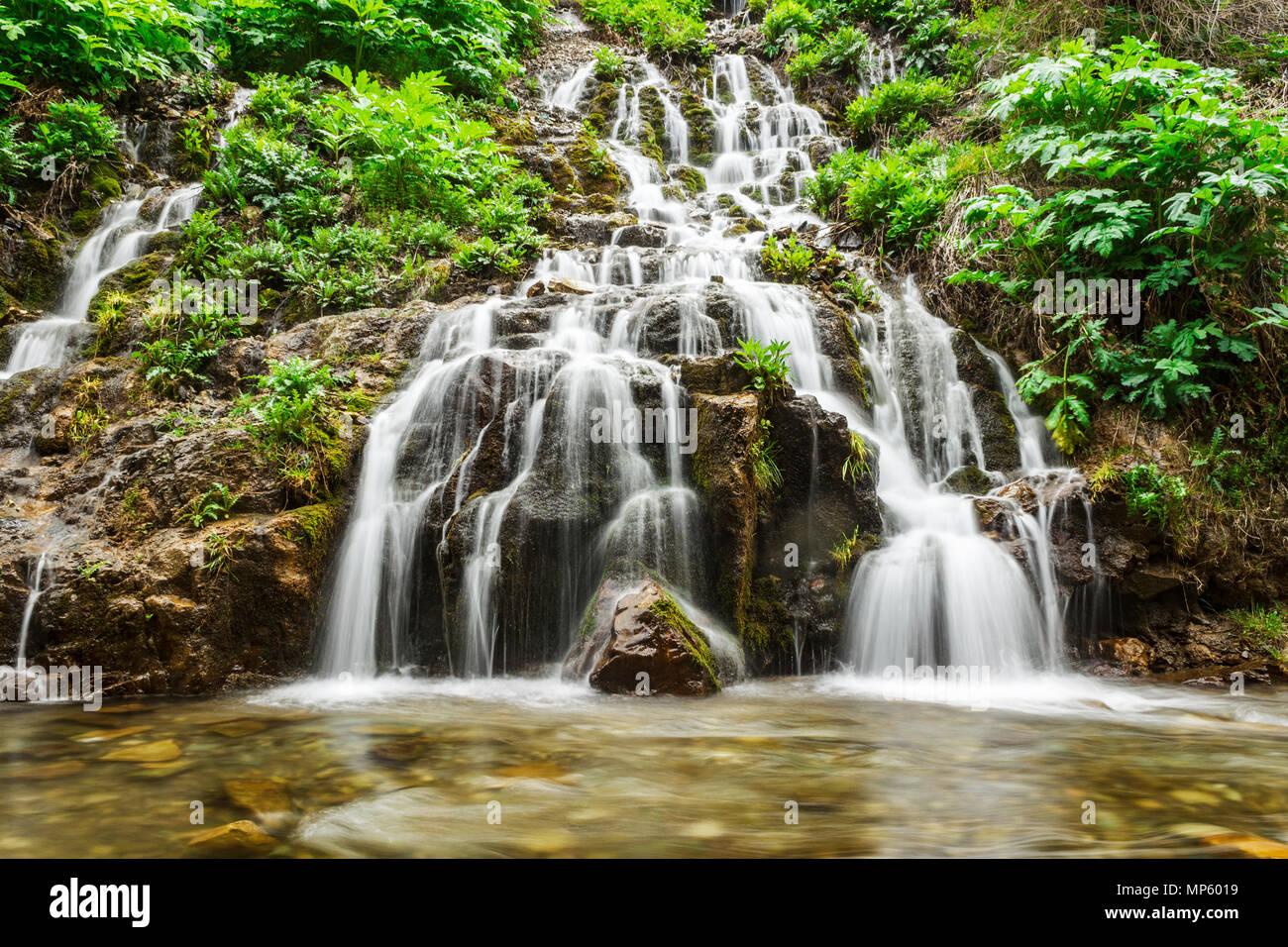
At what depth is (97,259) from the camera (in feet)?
28.6

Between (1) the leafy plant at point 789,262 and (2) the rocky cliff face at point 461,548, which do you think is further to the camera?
(1) the leafy plant at point 789,262

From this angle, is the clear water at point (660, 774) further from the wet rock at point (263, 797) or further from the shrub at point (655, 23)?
the shrub at point (655, 23)

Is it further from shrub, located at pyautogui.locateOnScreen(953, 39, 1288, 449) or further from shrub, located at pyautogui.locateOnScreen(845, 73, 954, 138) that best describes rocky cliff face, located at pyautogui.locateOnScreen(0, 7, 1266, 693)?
shrub, located at pyautogui.locateOnScreen(845, 73, 954, 138)

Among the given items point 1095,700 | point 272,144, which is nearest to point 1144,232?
point 1095,700

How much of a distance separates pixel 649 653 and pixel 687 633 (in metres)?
0.38

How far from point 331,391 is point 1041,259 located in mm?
7429

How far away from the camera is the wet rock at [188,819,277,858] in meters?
2.08

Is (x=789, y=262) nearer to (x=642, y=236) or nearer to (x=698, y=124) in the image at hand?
(x=642, y=236)

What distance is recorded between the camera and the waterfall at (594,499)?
5207 millimetres

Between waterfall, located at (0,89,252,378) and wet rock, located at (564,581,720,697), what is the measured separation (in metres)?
7.23

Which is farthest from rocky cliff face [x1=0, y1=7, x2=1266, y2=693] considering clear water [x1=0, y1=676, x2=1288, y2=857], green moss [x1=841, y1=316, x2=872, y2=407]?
green moss [x1=841, y1=316, x2=872, y2=407]

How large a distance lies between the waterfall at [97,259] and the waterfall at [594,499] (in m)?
4.44

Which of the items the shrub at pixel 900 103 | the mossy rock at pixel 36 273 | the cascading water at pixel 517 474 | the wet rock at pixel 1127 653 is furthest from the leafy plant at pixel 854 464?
the shrub at pixel 900 103

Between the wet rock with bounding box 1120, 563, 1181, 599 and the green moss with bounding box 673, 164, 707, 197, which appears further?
the green moss with bounding box 673, 164, 707, 197
